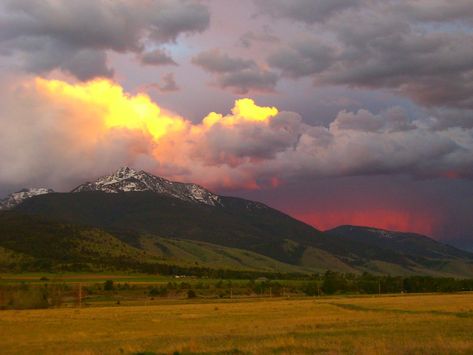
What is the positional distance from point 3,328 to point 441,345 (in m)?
47.0

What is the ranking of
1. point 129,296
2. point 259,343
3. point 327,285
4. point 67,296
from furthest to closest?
1. point 327,285
2. point 129,296
3. point 67,296
4. point 259,343

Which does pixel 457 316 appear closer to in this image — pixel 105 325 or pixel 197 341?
pixel 197 341

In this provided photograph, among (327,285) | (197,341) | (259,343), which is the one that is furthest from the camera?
(327,285)

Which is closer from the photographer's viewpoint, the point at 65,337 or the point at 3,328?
the point at 65,337

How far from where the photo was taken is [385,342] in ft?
125

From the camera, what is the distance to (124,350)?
128 feet

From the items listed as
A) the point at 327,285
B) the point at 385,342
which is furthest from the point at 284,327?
the point at 327,285

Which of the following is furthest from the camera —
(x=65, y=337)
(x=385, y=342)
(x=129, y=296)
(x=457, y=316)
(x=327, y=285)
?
(x=327, y=285)

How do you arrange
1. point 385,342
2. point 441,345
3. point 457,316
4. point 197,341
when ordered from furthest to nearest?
point 457,316, point 197,341, point 385,342, point 441,345

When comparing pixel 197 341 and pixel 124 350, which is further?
pixel 197 341

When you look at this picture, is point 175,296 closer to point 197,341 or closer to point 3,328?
point 3,328

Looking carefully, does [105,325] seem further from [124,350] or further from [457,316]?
[457,316]

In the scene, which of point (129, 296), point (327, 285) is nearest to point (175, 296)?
point (129, 296)

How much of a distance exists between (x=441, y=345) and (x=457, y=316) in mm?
30068
